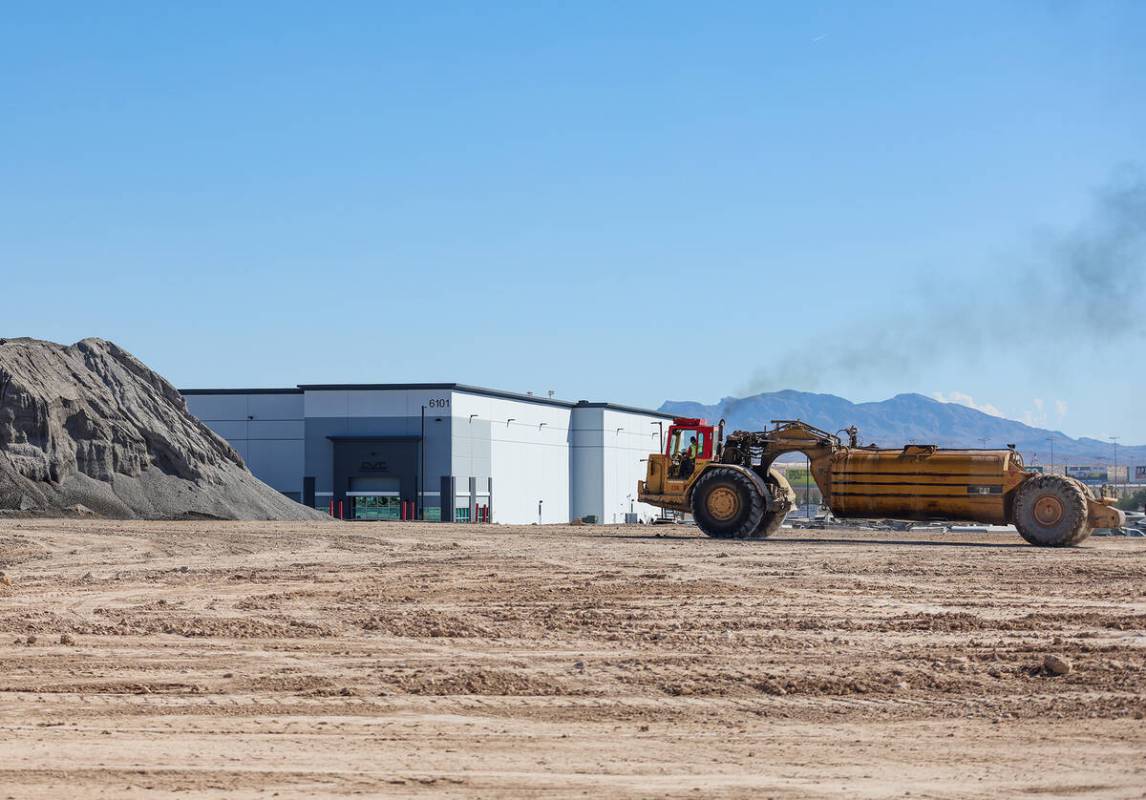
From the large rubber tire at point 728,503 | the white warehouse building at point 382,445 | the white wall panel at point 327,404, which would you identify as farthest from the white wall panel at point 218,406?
the large rubber tire at point 728,503

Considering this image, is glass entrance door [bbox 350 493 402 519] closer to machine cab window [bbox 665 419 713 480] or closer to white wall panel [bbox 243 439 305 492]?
white wall panel [bbox 243 439 305 492]

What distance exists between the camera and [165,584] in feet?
67.7

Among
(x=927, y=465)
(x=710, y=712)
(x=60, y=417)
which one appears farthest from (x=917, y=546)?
(x=60, y=417)

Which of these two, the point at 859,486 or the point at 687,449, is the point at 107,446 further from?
the point at 859,486

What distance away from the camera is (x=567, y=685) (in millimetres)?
12078

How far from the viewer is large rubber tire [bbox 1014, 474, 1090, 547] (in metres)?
31.4

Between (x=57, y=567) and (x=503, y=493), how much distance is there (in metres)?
54.8

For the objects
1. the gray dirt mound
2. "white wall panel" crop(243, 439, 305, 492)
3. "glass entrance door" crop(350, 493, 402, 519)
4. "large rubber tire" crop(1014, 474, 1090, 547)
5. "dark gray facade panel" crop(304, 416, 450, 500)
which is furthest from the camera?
"white wall panel" crop(243, 439, 305, 492)

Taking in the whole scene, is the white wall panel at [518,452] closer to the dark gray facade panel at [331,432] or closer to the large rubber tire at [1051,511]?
the dark gray facade panel at [331,432]

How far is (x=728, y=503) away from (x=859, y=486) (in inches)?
129

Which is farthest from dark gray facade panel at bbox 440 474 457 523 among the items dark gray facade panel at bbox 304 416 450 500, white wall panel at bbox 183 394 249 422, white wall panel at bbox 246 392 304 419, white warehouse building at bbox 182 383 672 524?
white wall panel at bbox 183 394 249 422

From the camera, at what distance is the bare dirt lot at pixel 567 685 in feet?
29.4

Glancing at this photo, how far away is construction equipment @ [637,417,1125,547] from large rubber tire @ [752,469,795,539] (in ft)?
0.12

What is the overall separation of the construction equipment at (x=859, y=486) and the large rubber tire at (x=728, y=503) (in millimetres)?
25
